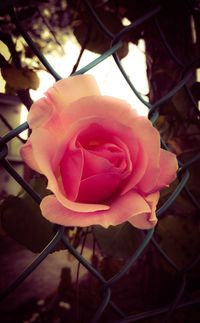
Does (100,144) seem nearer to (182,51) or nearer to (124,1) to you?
(124,1)

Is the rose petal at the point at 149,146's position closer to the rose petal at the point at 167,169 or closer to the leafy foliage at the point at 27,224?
the rose petal at the point at 167,169

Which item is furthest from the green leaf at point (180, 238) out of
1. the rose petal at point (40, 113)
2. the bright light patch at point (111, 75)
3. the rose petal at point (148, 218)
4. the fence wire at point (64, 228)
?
the rose petal at point (40, 113)

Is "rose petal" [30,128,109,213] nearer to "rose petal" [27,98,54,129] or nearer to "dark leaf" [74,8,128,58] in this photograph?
"rose petal" [27,98,54,129]

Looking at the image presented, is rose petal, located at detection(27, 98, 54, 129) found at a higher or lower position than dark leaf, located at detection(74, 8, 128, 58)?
higher

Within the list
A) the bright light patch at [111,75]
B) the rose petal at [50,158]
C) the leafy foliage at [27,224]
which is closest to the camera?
the rose petal at [50,158]

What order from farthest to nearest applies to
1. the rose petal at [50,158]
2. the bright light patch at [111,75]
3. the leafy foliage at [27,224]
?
the bright light patch at [111,75]
the leafy foliage at [27,224]
the rose petal at [50,158]

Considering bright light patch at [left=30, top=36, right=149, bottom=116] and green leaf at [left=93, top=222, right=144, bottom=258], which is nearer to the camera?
green leaf at [left=93, top=222, right=144, bottom=258]

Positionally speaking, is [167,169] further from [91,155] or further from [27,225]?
[27,225]

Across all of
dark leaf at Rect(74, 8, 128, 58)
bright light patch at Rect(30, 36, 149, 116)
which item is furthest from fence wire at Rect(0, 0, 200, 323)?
dark leaf at Rect(74, 8, 128, 58)

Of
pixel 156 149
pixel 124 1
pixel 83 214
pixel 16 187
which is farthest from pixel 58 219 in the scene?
pixel 124 1
